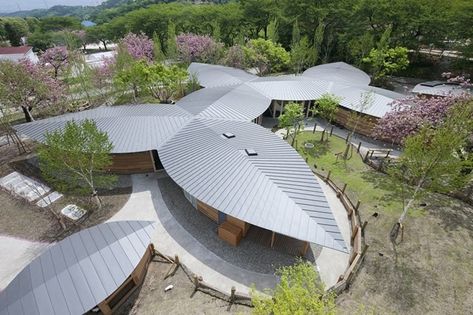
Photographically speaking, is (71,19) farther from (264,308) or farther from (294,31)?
(264,308)

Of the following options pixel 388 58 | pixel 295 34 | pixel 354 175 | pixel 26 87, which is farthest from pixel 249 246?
pixel 295 34

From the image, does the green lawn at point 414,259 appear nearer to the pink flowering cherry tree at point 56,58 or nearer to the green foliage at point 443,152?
the green foliage at point 443,152

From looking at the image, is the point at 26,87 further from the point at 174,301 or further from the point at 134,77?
the point at 174,301

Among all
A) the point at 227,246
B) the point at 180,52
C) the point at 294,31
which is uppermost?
the point at 294,31

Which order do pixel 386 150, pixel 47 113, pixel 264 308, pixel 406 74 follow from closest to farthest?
pixel 264 308, pixel 386 150, pixel 47 113, pixel 406 74

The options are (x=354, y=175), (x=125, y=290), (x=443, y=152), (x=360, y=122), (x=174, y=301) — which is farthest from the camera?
(x=360, y=122)

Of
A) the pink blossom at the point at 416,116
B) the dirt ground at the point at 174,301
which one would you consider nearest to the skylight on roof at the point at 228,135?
the dirt ground at the point at 174,301

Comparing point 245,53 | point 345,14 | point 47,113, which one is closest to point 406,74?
point 345,14
